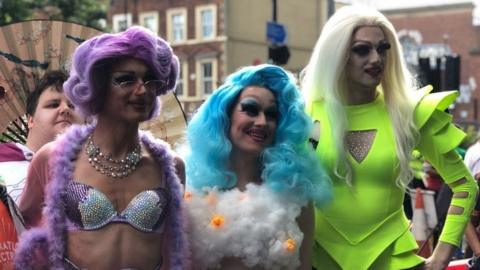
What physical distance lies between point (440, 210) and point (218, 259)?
3394mm

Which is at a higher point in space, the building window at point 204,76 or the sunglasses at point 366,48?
the sunglasses at point 366,48

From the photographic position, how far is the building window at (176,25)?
3281 centimetres

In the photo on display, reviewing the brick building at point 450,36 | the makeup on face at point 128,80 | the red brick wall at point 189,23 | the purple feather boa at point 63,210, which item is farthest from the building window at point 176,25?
the makeup on face at point 128,80

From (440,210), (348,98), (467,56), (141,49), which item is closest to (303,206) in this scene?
(348,98)

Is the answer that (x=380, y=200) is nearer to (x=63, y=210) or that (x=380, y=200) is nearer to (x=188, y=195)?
(x=188, y=195)

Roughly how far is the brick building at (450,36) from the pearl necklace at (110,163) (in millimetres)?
40486

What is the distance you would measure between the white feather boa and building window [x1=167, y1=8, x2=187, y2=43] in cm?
3063

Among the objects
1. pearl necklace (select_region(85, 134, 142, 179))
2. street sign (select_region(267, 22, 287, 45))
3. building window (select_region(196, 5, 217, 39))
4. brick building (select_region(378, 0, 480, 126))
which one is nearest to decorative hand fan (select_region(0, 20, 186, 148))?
pearl necklace (select_region(85, 134, 142, 179))

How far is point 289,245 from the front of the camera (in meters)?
2.51

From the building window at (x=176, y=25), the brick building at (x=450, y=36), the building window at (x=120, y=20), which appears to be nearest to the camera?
the building window at (x=176, y=25)

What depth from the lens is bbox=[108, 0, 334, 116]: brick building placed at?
31031 mm

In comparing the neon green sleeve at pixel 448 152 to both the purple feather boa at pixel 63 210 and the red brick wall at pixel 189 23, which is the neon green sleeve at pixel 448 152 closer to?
the purple feather boa at pixel 63 210

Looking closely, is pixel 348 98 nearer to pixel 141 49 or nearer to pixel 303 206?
pixel 303 206

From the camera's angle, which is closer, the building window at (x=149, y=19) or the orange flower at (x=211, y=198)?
the orange flower at (x=211, y=198)
